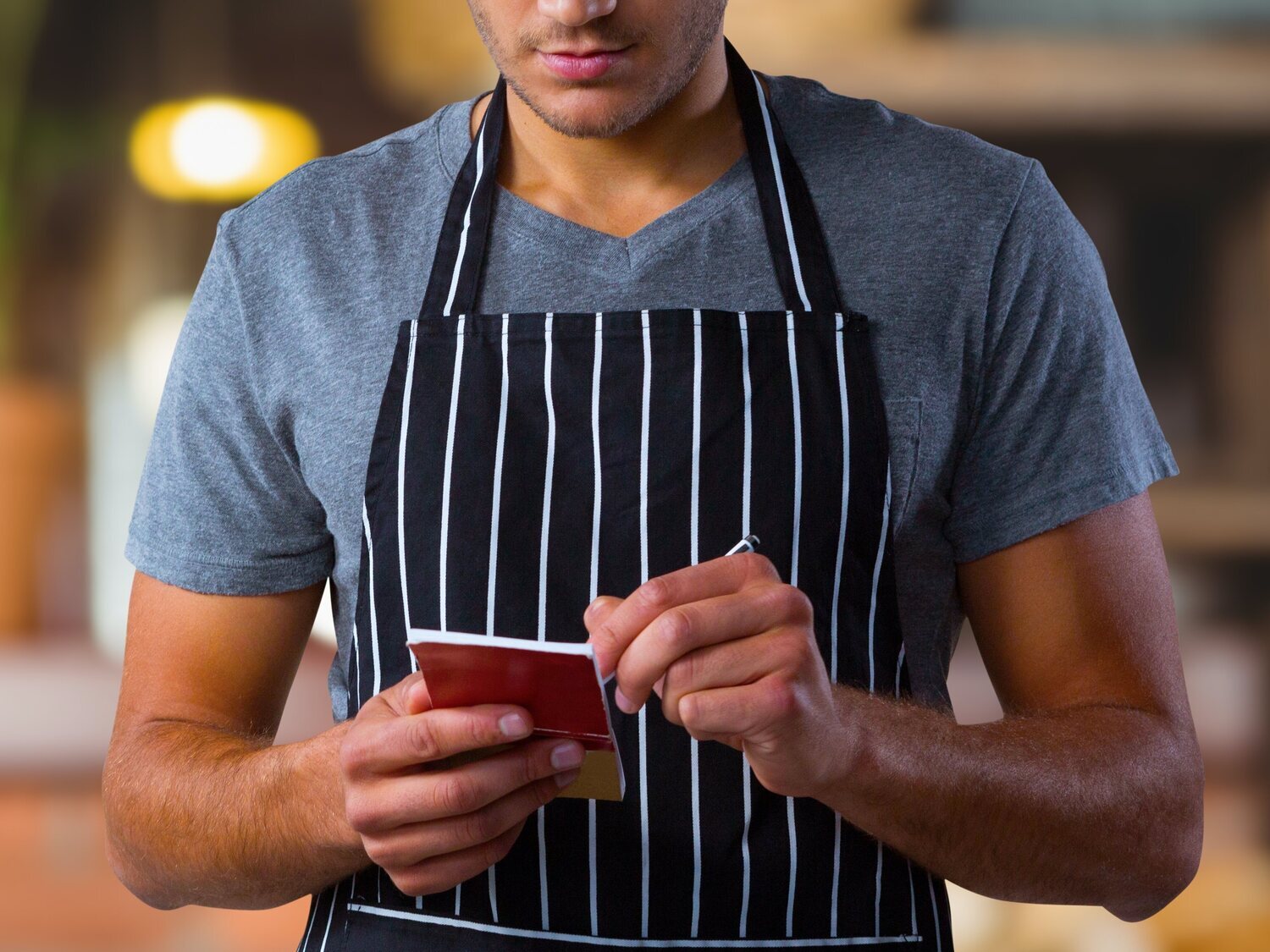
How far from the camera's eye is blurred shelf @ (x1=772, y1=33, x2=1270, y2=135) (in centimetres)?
195

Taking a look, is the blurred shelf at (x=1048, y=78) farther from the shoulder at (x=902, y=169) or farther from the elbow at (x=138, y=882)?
the elbow at (x=138, y=882)

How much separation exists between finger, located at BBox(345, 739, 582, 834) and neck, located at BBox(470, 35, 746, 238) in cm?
45

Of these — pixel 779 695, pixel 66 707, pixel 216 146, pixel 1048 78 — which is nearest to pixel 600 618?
pixel 779 695

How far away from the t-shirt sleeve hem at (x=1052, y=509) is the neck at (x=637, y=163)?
341 millimetres

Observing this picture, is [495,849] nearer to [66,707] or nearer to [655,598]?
[655,598]

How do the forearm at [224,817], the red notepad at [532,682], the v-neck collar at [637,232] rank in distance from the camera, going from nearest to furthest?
the red notepad at [532,682] < the forearm at [224,817] < the v-neck collar at [637,232]

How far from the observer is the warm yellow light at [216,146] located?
94.2 inches

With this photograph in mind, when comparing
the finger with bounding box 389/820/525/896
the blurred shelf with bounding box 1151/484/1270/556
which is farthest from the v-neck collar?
the blurred shelf with bounding box 1151/484/1270/556

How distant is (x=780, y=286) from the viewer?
114cm

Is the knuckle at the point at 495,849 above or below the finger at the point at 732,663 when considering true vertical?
below

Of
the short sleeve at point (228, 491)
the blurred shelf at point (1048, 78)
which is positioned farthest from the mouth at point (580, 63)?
the blurred shelf at point (1048, 78)

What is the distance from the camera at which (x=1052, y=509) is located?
1.09m

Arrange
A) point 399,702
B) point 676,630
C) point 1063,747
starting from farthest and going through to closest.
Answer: point 1063,747 < point 399,702 < point 676,630

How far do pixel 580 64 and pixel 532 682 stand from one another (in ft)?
1.53
